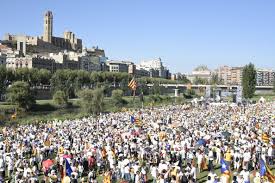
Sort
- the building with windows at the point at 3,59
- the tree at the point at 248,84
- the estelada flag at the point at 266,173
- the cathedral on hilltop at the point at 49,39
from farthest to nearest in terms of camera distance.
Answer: the cathedral on hilltop at the point at 49,39, the building with windows at the point at 3,59, the tree at the point at 248,84, the estelada flag at the point at 266,173

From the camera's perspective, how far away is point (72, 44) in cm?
19538

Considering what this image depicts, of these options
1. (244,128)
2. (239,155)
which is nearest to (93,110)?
(244,128)

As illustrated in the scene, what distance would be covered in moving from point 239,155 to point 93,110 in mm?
38057

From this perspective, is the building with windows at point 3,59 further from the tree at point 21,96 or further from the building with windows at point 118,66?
the building with windows at point 118,66

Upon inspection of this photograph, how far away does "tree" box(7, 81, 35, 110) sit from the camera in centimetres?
6010

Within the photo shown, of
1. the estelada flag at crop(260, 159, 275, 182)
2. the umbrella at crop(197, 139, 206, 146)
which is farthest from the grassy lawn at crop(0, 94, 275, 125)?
the estelada flag at crop(260, 159, 275, 182)

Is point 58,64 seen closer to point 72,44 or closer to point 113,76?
point 113,76

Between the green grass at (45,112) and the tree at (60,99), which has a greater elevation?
the tree at (60,99)

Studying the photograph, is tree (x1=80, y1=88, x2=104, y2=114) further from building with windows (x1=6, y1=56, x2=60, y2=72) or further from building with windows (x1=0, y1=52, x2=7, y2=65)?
building with windows (x1=0, y1=52, x2=7, y2=65)

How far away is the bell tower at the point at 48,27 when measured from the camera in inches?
6727

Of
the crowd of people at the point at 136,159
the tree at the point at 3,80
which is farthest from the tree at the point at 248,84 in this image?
the crowd of people at the point at 136,159

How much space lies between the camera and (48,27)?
174 meters

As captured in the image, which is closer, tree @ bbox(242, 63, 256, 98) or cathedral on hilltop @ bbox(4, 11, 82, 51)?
tree @ bbox(242, 63, 256, 98)

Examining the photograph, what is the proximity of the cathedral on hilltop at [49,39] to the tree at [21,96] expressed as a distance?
307 feet
